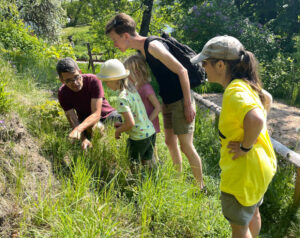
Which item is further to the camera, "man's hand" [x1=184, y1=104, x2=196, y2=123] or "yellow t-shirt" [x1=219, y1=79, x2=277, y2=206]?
"man's hand" [x1=184, y1=104, x2=196, y2=123]

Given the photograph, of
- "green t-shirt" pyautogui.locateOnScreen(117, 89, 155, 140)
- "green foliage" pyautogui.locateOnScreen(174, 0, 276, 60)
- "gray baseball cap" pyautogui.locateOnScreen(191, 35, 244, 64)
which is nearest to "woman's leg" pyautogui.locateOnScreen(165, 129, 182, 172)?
"green t-shirt" pyautogui.locateOnScreen(117, 89, 155, 140)

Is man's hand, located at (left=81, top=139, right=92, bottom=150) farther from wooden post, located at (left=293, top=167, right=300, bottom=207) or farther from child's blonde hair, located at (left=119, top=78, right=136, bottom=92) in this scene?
wooden post, located at (left=293, top=167, right=300, bottom=207)

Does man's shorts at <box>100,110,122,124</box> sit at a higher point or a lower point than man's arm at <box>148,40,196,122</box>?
lower

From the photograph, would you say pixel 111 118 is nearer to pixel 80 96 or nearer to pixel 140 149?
pixel 80 96

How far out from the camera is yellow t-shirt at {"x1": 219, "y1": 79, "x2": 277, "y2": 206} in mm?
1590

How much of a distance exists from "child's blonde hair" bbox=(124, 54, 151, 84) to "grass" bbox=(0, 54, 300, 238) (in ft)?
2.26

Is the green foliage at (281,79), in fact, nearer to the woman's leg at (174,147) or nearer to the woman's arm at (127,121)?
the woman's leg at (174,147)

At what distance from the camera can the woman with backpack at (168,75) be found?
2.33 m

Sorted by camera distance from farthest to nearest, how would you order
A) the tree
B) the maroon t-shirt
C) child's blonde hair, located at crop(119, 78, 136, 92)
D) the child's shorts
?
the tree, the maroon t-shirt, the child's shorts, child's blonde hair, located at crop(119, 78, 136, 92)

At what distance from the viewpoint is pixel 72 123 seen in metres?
3.04

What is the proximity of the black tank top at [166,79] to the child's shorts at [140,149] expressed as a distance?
1.29 ft

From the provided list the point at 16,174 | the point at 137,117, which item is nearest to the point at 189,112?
the point at 137,117

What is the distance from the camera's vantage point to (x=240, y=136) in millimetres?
1673

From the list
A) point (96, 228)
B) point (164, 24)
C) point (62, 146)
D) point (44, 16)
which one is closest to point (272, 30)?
point (164, 24)
